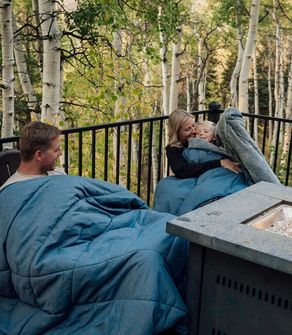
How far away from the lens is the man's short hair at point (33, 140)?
236 centimetres

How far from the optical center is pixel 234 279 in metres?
1.90

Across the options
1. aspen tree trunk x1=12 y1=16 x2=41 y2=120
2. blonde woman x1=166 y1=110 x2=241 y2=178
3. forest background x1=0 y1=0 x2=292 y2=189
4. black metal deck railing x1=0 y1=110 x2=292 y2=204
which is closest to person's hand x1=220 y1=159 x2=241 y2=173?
blonde woman x1=166 y1=110 x2=241 y2=178

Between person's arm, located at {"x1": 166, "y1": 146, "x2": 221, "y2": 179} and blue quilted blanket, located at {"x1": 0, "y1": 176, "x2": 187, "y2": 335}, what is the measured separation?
3.85 ft

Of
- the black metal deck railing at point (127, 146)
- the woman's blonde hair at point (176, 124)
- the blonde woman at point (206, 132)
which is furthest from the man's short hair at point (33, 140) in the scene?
the blonde woman at point (206, 132)

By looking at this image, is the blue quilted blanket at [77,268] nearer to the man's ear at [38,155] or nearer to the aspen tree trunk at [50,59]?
the man's ear at [38,155]

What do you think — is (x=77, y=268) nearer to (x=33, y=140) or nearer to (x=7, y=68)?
(x=33, y=140)

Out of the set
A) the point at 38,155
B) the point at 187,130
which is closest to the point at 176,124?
the point at 187,130

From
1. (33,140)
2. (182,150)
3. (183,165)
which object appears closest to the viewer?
(33,140)

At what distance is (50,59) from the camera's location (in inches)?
198

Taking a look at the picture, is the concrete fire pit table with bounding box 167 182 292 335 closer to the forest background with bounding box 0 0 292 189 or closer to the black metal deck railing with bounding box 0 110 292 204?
the black metal deck railing with bounding box 0 110 292 204

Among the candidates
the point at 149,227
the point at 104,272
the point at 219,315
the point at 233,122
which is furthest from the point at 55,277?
the point at 233,122

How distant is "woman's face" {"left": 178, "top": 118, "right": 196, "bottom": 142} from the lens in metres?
3.56

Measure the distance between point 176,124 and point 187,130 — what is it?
99mm

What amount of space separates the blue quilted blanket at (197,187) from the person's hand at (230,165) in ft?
0.12
